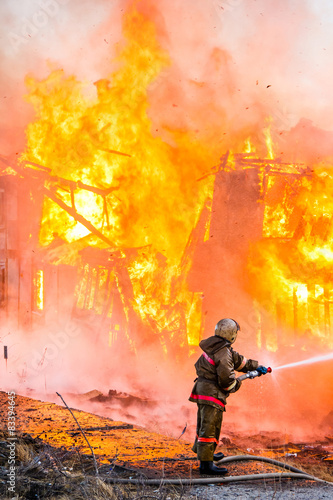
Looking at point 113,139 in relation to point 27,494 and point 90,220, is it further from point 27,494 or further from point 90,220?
point 27,494

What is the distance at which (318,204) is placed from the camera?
1091cm

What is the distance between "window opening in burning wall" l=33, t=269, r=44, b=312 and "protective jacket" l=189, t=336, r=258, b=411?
8698 mm

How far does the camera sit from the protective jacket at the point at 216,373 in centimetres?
488

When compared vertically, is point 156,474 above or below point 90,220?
below

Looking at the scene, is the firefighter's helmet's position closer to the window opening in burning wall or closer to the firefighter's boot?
the firefighter's boot

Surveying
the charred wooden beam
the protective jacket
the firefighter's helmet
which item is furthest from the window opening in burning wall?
the firefighter's helmet

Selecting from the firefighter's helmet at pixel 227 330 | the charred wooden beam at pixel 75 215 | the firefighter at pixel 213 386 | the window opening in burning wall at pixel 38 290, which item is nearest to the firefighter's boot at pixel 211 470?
the firefighter at pixel 213 386

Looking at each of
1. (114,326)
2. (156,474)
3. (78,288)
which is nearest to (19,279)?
(78,288)

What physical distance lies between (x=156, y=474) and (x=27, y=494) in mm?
1453

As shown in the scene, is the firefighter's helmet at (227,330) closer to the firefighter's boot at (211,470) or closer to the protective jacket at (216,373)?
the protective jacket at (216,373)

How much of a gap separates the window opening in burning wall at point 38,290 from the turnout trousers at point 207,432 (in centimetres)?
877

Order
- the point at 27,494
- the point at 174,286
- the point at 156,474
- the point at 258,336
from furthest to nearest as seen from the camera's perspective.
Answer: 1. the point at 174,286
2. the point at 258,336
3. the point at 156,474
4. the point at 27,494

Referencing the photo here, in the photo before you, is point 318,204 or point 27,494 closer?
point 27,494

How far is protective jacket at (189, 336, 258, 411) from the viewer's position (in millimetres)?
4875
